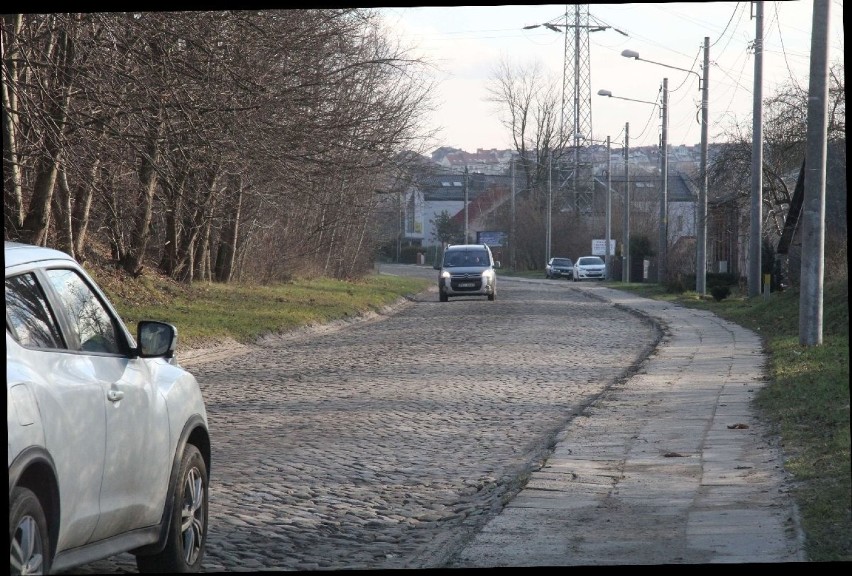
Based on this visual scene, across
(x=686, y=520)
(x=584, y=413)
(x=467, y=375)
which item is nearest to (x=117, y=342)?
(x=686, y=520)

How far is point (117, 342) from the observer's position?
592 centimetres

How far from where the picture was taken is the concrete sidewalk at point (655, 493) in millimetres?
6617

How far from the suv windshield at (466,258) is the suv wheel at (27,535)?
124 ft

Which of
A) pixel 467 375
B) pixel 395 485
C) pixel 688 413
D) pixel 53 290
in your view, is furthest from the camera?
pixel 467 375

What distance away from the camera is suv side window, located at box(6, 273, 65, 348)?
15.7ft

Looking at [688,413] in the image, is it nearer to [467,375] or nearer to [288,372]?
[467,375]

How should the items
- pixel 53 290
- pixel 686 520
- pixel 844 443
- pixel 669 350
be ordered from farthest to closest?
pixel 669 350, pixel 844 443, pixel 686 520, pixel 53 290

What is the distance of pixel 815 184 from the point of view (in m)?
18.8

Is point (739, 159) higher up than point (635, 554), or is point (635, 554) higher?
point (739, 159)

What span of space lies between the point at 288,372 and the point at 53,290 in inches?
489

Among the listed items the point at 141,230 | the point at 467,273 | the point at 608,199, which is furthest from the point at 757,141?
the point at 608,199

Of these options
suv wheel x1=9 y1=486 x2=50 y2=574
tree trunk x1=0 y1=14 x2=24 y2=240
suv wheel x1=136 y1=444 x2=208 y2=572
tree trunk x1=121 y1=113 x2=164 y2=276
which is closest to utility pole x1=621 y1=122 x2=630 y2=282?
tree trunk x1=121 y1=113 x2=164 y2=276

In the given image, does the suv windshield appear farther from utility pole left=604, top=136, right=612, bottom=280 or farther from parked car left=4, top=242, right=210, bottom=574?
parked car left=4, top=242, right=210, bottom=574

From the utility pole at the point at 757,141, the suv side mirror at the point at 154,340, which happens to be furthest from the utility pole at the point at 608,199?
the suv side mirror at the point at 154,340
